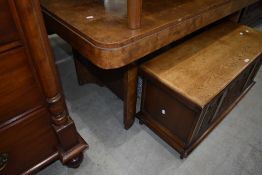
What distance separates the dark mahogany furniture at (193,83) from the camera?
1.00 meters

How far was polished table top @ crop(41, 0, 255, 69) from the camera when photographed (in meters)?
0.80

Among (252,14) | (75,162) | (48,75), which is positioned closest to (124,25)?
(48,75)

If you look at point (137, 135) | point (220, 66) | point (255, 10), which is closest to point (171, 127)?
point (137, 135)

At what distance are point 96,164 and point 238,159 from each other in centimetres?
84

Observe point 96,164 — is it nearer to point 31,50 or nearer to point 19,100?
point 19,100

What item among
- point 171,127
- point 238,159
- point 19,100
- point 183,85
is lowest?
point 238,159

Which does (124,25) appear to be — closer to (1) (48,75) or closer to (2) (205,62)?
(1) (48,75)

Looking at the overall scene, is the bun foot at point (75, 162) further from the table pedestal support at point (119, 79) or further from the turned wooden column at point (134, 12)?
the turned wooden column at point (134, 12)

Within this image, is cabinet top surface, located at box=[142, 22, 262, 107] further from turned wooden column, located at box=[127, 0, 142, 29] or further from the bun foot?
the bun foot

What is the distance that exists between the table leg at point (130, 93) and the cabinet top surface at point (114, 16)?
0.27m

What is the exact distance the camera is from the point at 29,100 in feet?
2.52

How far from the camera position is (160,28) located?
0.89 metres

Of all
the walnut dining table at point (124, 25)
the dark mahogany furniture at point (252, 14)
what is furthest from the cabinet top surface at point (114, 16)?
the dark mahogany furniture at point (252, 14)

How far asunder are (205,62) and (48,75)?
823 millimetres
